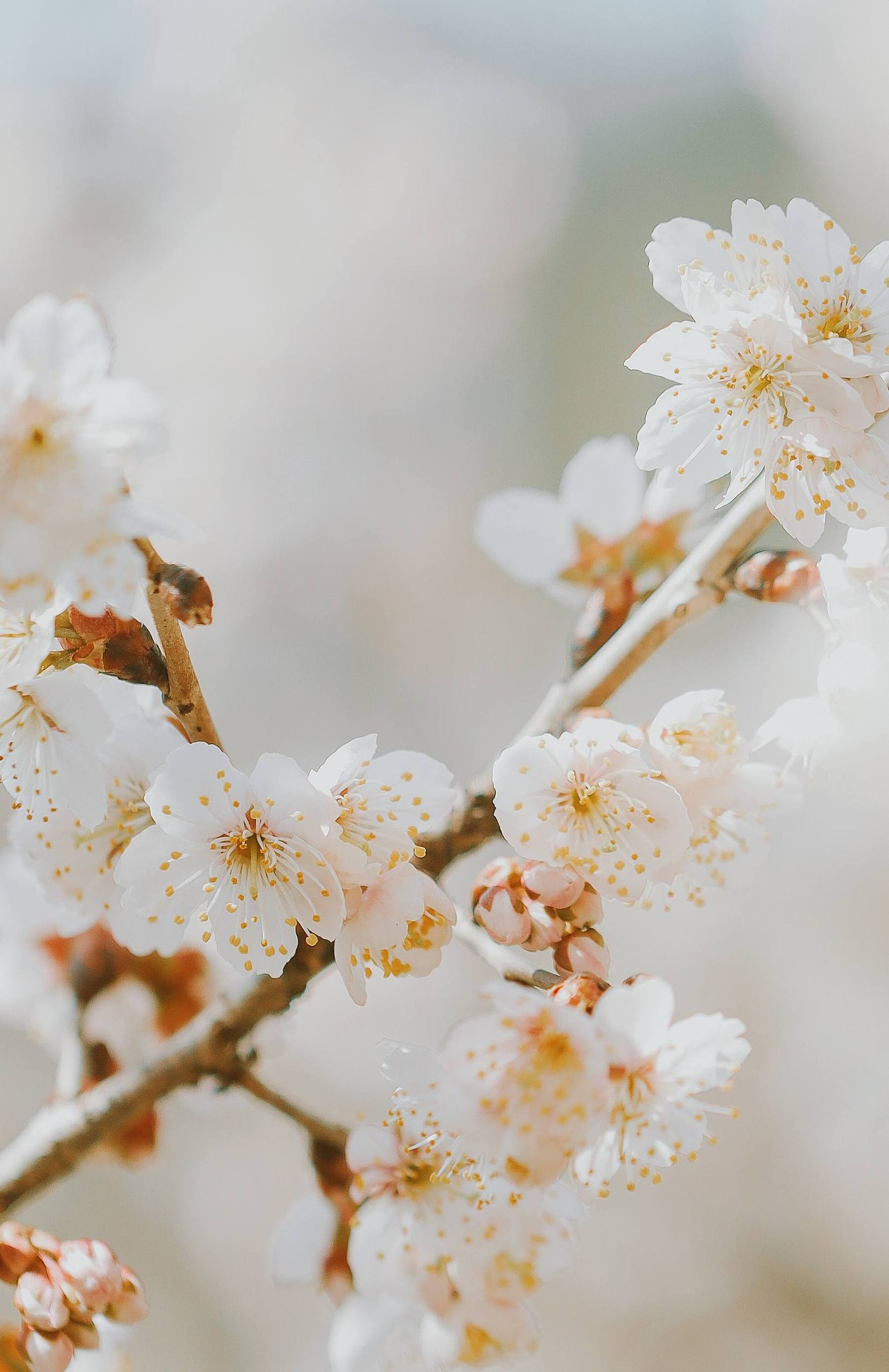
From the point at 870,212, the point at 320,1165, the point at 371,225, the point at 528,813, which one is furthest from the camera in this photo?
the point at 371,225

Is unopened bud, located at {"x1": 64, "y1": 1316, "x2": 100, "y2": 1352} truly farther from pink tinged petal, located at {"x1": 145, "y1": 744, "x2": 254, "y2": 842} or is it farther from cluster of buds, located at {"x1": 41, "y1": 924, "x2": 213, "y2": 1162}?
pink tinged petal, located at {"x1": 145, "y1": 744, "x2": 254, "y2": 842}

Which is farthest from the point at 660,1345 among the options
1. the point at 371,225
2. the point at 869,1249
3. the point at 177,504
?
the point at 371,225

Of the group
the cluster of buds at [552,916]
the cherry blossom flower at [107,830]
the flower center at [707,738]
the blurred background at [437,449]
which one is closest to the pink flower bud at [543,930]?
the cluster of buds at [552,916]

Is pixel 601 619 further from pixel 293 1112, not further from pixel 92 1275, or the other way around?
pixel 92 1275

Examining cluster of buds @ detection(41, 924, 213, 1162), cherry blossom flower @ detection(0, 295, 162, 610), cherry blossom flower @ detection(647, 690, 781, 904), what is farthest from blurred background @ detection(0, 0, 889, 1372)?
cherry blossom flower @ detection(0, 295, 162, 610)

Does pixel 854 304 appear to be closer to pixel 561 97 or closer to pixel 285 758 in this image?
pixel 285 758

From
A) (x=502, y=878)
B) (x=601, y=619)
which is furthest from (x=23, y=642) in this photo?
(x=601, y=619)
